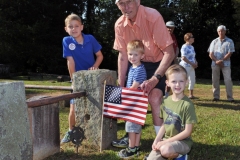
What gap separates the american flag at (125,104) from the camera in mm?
3844

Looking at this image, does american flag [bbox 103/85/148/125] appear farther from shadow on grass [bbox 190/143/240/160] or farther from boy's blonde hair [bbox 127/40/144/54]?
shadow on grass [bbox 190/143/240/160]

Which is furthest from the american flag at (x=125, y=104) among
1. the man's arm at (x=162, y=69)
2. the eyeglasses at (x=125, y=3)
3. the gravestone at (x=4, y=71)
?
the gravestone at (x=4, y=71)

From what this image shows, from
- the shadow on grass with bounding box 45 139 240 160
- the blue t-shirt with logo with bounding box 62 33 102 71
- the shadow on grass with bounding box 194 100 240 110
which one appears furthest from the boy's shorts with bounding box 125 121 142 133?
the shadow on grass with bounding box 194 100 240 110

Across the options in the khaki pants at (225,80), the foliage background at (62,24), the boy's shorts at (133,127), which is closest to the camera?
the boy's shorts at (133,127)

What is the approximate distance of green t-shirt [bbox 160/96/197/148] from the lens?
10.4 feet

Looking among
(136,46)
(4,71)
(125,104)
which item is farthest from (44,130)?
(4,71)

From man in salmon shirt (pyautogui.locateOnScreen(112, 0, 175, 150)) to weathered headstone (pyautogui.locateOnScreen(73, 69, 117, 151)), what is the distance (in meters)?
0.52

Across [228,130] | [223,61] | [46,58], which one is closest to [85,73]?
[228,130]

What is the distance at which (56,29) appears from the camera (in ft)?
81.9

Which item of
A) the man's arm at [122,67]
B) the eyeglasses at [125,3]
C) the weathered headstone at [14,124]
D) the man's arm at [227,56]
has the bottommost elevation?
the weathered headstone at [14,124]

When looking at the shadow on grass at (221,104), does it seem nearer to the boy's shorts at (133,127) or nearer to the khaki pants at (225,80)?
the khaki pants at (225,80)

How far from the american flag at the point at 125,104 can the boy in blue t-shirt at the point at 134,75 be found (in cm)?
9

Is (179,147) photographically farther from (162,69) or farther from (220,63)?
(220,63)

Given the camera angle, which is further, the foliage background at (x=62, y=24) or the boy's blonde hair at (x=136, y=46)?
the foliage background at (x=62, y=24)
